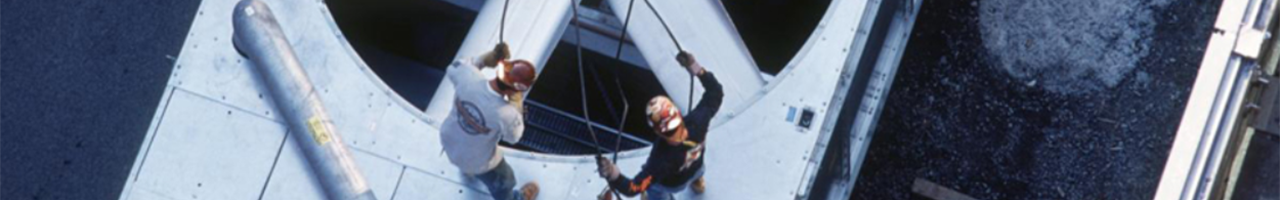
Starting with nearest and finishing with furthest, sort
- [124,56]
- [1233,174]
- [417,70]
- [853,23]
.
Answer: [853,23] → [1233,174] → [417,70] → [124,56]

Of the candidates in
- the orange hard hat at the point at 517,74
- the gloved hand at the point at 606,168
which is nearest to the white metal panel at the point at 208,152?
the orange hard hat at the point at 517,74

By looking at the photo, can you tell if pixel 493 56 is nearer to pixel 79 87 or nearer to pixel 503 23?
pixel 503 23

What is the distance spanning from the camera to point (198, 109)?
6.30 m

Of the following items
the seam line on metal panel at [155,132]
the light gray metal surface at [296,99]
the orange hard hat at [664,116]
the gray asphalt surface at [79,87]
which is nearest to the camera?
the orange hard hat at [664,116]

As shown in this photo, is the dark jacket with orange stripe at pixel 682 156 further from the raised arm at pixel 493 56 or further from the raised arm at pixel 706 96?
the raised arm at pixel 493 56

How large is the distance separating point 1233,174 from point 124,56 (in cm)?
512

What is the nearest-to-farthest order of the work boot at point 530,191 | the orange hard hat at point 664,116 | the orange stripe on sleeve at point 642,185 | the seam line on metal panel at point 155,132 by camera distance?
the orange hard hat at point 664,116, the orange stripe on sleeve at point 642,185, the work boot at point 530,191, the seam line on metal panel at point 155,132

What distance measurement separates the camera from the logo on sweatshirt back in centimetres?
561

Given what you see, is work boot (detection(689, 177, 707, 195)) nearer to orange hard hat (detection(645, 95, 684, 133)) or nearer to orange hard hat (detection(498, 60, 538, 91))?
orange hard hat (detection(645, 95, 684, 133))

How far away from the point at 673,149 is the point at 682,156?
0.04m

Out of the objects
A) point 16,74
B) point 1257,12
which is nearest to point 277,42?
point 16,74

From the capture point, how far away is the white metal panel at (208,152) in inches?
245

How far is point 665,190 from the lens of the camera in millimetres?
5965

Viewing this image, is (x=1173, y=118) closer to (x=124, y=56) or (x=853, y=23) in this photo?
(x=853, y=23)
